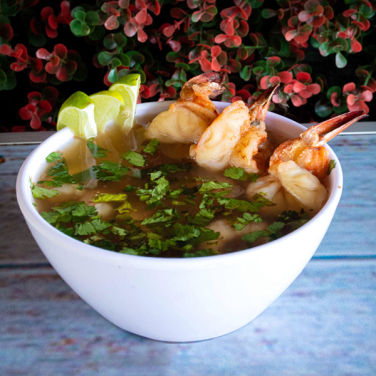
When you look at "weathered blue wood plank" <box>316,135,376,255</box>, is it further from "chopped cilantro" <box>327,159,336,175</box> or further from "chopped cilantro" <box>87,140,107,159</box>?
"chopped cilantro" <box>87,140,107,159</box>

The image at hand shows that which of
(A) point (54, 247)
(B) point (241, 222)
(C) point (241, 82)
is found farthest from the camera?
(C) point (241, 82)

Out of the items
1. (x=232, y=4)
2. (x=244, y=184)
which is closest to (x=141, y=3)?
(x=232, y=4)

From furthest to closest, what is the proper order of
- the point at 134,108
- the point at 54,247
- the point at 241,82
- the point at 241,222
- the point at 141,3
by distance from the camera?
the point at 241,82 → the point at 141,3 → the point at 134,108 → the point at 241,222 → the point at 54,247

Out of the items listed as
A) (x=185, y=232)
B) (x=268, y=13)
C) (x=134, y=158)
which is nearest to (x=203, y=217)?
(x=185, y=232)

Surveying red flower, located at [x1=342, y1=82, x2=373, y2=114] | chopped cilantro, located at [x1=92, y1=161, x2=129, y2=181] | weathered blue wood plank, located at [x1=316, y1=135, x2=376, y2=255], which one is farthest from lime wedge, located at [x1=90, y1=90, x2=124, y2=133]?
red flower, located at [x1=342, y1=82, x2=373, y2=114]

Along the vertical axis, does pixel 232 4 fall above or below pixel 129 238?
above

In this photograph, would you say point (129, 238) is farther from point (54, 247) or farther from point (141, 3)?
point (141, 3)

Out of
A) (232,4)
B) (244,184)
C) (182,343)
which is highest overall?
(232,4)

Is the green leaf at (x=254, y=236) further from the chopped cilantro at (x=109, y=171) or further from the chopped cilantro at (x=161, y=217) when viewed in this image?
the chopped cilantro at (x=109, y=171)
